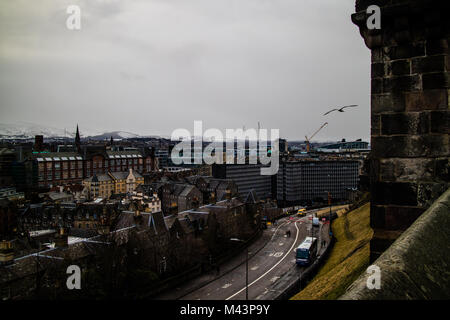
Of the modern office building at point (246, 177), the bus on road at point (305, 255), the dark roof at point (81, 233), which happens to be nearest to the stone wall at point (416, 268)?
the bus on road at point (305, 255)

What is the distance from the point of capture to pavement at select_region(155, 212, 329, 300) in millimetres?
32844

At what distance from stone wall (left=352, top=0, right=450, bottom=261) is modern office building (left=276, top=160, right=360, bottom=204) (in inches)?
5370

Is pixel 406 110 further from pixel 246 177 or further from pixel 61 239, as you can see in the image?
pixel 246 177

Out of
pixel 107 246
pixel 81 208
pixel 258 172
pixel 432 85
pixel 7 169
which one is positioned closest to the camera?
pixel 432 85

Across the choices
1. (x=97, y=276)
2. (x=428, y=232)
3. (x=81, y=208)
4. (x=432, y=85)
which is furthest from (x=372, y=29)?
(x=81, y=208)

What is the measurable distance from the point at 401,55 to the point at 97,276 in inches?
1094

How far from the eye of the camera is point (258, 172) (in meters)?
148

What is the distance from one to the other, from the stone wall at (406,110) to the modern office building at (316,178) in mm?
136398

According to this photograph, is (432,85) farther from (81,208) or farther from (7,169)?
(7,169)

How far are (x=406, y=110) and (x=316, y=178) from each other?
14075 cm

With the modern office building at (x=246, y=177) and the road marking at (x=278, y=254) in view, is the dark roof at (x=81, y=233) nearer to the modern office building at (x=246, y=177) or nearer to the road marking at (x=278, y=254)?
the road marking at (x=278, y=254)

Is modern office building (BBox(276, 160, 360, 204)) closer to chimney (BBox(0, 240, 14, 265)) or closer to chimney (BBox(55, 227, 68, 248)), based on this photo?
chimney (BBox(55, 227, 68, 248))

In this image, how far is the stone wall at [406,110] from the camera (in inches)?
239

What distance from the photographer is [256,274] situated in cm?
3809
